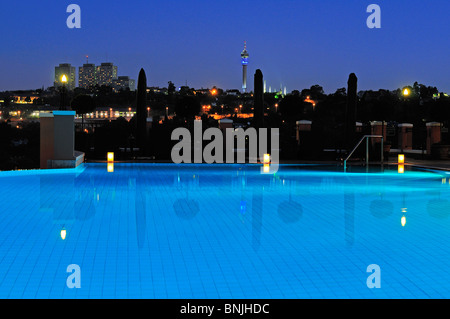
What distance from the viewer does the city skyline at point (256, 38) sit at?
936 inches

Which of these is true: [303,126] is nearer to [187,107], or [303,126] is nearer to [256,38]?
[187,107]

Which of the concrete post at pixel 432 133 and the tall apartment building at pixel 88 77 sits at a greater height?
the tall apartment building at pixel 88 77

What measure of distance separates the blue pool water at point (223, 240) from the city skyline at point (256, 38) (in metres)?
10.8

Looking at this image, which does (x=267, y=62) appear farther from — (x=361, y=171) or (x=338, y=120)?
(x=361, y=171)

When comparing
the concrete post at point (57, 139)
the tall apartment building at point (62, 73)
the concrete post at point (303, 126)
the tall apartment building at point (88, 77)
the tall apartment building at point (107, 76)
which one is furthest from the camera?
the tall apartment building at point (88, 77)

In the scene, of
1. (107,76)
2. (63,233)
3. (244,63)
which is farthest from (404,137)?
(244,63)

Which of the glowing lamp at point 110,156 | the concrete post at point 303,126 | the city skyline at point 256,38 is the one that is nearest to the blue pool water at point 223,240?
the glowing lamp at point 110,156

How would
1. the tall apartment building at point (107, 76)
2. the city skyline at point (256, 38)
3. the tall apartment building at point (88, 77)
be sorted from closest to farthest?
the city skyline at point (256, 38), the tall apartment building at point (107, 76), the tall apartment building at point (88, 77)

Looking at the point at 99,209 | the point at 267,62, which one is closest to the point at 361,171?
the point at 99,209

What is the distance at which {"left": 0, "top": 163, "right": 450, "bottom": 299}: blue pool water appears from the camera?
4445mm

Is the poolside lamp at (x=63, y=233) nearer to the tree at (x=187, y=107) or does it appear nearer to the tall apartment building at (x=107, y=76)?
the tree at (x=187, y=107)

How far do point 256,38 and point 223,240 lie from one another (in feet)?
94.5

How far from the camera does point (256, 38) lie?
33.8 m

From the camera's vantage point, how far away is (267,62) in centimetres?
3653
